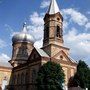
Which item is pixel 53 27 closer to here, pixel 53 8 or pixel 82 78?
pixel 53 8

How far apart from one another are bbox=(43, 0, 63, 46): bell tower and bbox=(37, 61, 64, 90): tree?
5.97 metres

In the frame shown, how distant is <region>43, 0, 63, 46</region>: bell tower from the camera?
41.8 m

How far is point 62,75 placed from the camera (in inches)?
1458

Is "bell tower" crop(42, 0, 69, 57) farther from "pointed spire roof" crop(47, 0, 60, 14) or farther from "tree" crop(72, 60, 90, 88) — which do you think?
"tree" crop(72, 60, 90, 88)

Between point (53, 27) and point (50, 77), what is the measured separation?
33.6 feet

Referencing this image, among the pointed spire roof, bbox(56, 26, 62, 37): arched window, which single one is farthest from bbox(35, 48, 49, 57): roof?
the pointed spire roof

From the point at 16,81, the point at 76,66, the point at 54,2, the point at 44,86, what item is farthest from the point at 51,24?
the point at 16,81

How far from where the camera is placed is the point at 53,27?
4212cm

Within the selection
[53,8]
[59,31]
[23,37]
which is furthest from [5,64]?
[53,8]

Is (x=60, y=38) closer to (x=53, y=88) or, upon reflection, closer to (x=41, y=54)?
(x=41, y=54)

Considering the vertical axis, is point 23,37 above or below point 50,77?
above

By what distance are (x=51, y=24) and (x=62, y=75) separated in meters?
10.3

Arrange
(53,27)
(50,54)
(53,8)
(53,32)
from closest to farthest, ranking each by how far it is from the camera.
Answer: (50,54)
(53,32)
(53,27)
(53,8)

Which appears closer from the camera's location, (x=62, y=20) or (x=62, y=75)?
(x=62, y=75)
